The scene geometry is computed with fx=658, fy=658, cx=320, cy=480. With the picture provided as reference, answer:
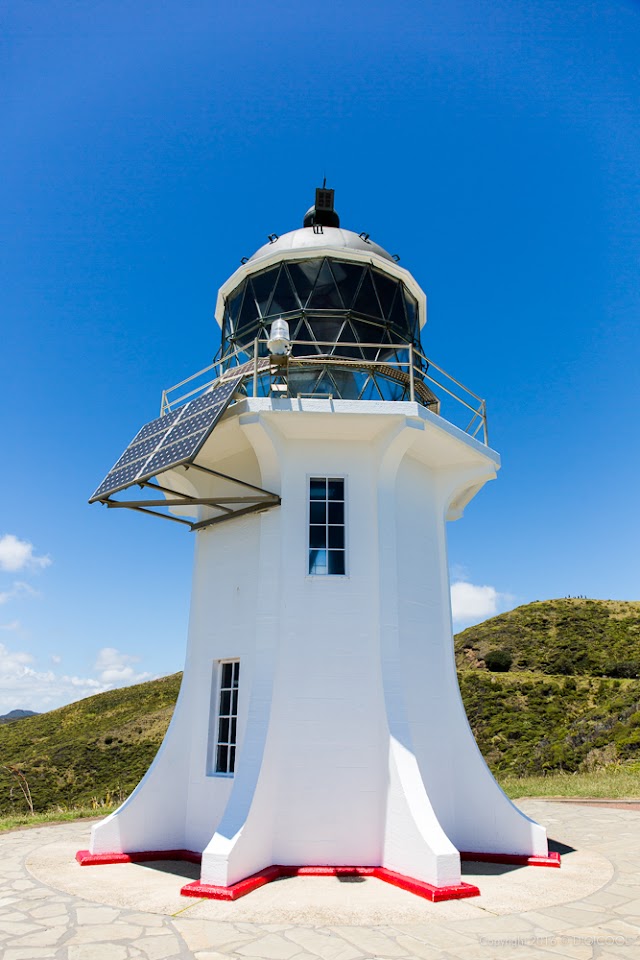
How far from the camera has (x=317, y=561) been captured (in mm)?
9477

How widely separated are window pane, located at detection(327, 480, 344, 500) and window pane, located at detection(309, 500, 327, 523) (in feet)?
0.59

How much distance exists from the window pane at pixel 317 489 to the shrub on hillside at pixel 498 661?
36.7 m

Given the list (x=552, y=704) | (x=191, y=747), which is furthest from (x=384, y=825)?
(x=552, y=704)

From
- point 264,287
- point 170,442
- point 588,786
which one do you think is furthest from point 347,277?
point 588,786

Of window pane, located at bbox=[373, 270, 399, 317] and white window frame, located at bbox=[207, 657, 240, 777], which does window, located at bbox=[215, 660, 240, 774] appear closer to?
white window frame, located at bbox=[207, 657, 240, 777]

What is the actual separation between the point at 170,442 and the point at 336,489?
2.52m

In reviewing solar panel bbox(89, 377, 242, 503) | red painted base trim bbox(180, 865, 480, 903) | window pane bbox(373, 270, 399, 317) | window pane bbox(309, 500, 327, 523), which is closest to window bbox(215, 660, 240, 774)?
red painted base trim bbox(180, 865, 480, 903)

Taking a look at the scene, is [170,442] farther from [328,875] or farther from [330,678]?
[328,875]

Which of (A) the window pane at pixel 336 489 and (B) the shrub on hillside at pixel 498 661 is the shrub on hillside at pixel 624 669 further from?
(A) the window pane at pixel 336 489

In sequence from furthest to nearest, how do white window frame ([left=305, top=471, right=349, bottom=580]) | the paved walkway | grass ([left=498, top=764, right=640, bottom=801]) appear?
1. grass ([left=498, top=764, right=640, bottom=801])
2. white window frame ([left=305, top=471, right=349, bottom=580])
3. the paved walkway

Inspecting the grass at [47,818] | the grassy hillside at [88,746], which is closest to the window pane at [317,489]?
the grass at [47,818]

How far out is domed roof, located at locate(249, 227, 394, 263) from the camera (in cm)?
1104

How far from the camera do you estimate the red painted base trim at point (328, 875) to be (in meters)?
7.11

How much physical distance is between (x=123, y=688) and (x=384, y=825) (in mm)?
47971
